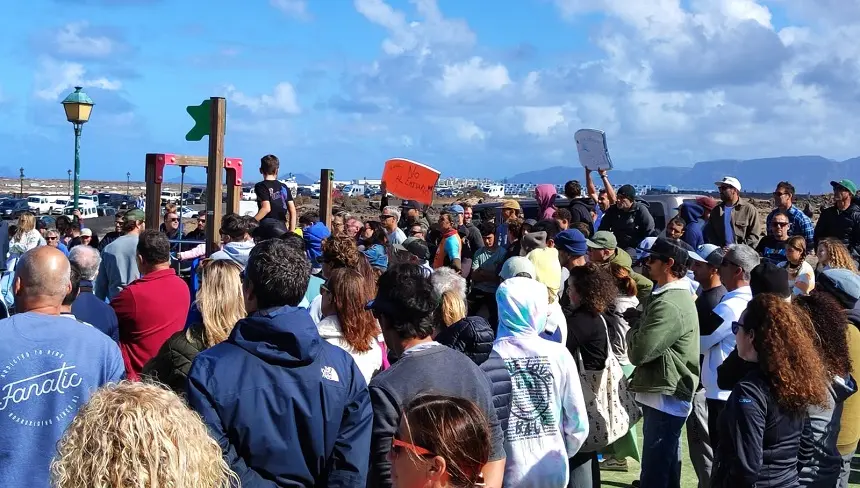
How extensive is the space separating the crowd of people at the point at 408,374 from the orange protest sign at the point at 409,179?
22.6ft

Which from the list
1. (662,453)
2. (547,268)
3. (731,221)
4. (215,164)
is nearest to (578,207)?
(731,221)

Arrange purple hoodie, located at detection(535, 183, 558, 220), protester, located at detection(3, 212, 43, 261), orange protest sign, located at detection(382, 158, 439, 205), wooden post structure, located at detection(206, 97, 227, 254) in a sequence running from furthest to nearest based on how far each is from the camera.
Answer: orange protest sign, located at detection(382, 158, 439, 205), purple hoodie, located at detection(535, 183, 558, 220), protester, located at detection(3, 212, 43, 261), wooden post structure, located at detection(206, 97, 227, 254)

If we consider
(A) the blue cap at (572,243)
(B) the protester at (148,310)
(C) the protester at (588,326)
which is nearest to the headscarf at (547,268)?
(A) the blue cap at (572,243)

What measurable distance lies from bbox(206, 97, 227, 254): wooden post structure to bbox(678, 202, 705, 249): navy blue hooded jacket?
5.70 meters

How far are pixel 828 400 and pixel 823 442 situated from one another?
0.30m

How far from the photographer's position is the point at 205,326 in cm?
393

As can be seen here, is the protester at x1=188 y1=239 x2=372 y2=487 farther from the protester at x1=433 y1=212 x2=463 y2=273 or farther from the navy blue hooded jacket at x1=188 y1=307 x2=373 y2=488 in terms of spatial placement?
the protester at x1=433 y1=212 x2=463 y2=273

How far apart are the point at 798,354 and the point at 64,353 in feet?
10.8

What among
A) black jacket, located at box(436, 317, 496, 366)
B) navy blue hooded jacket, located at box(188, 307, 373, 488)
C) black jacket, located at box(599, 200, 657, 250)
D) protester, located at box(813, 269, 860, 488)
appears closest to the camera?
navy blue hooded jacket, located at box(188, 307, 373, 488)

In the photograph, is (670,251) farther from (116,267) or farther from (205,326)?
(116,267)

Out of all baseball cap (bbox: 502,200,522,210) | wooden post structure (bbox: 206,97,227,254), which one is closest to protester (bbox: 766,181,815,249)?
baseball cap (bbox: 502,200,522,210)

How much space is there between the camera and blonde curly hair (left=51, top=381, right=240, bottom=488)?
2084 millimetres

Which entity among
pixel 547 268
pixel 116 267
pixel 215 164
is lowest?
pixel 116 267

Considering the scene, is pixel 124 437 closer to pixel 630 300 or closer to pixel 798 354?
pixel 798 354
